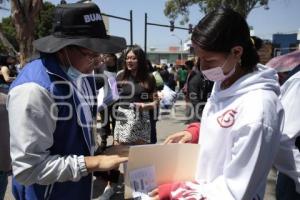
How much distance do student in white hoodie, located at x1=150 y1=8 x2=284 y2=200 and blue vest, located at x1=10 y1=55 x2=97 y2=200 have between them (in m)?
0.41

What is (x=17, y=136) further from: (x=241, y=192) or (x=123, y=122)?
(x=123, y=122)

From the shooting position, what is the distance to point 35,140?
157 centimetres

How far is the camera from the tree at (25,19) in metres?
9.85

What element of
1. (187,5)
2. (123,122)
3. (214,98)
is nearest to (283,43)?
(187,5)

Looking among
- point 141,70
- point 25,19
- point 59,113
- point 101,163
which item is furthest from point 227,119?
point 25,19

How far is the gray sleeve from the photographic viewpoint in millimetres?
1559

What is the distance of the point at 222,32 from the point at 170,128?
7.93m

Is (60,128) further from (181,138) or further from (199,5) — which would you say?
(199,5)

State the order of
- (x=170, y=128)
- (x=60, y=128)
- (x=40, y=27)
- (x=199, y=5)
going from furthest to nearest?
(x=40, y=27) → (x=199, y=5) → (x=170, y=128) → (x=60, y=128)

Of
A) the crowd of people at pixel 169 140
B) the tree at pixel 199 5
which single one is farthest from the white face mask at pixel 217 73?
the tree at pixel 199 5

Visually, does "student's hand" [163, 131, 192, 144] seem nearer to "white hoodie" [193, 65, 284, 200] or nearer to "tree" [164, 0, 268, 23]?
"white hoodie" [193, 65, 284, 200]

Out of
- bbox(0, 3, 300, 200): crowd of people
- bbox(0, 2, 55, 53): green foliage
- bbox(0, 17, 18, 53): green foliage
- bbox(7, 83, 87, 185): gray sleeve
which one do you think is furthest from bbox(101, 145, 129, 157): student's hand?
bbox(0, 17, 18, 53): green foliage

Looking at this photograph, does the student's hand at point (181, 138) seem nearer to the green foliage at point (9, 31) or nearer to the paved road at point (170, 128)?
the paved road at point (170, 128)

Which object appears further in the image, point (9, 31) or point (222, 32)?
point (9, 31)
